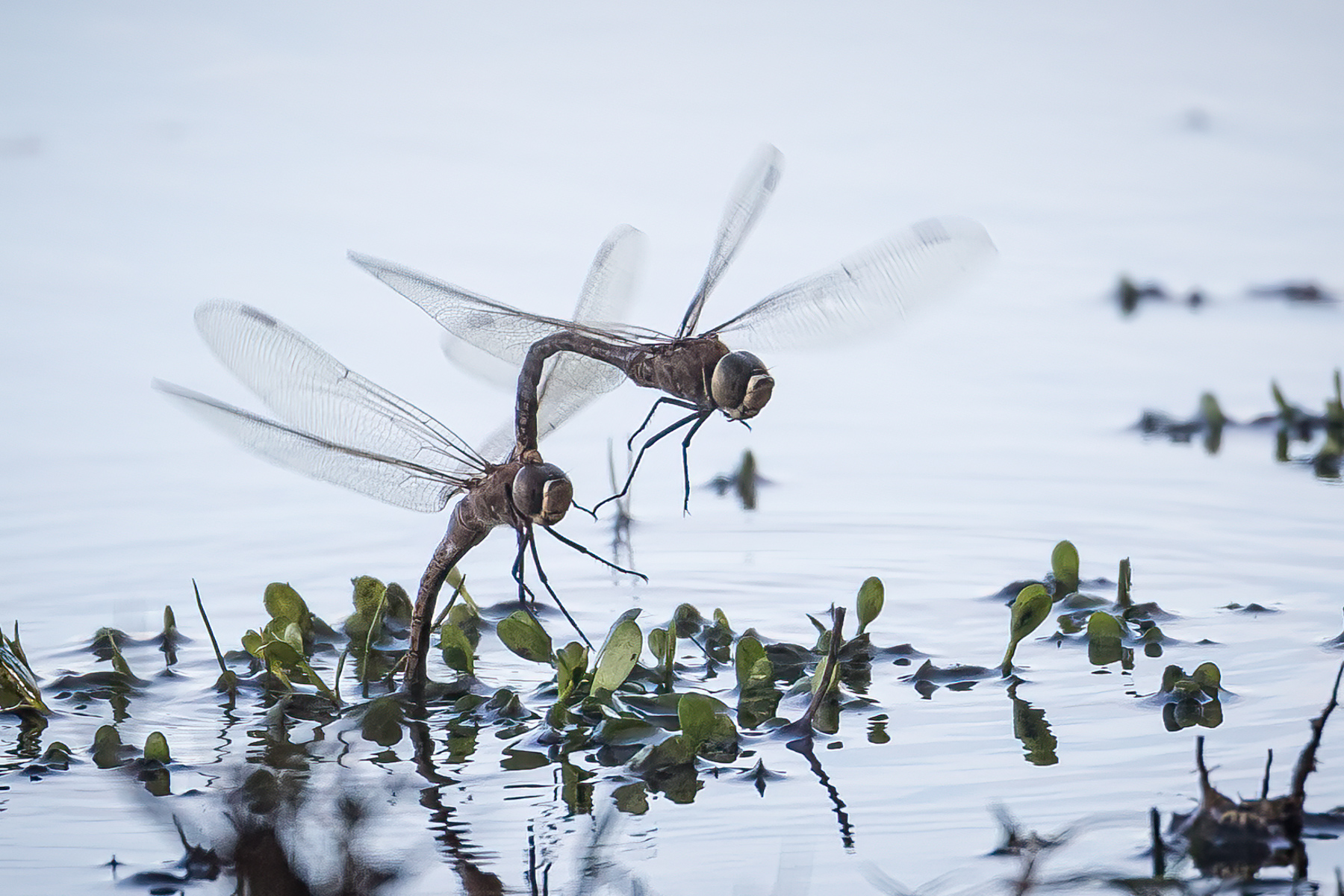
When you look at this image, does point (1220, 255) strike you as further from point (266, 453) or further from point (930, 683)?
point (266, 453)

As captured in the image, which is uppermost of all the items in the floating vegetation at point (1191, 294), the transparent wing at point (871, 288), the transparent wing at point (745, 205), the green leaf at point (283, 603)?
the floating vegetation at point (1191, 294)

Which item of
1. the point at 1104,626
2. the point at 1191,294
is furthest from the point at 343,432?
the point at 1191,294

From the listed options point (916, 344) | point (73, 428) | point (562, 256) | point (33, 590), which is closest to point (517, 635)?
point (33, 590)

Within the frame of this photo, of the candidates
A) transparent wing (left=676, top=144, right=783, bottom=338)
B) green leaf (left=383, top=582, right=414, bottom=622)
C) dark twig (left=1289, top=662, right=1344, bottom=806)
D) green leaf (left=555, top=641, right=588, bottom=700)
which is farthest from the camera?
green leaf (left=383, top=582, right=414, bottom=622)

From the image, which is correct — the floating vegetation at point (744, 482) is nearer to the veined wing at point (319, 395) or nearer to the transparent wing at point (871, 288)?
the veined wing at point (319, 395)

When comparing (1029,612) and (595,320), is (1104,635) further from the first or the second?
(595,320)

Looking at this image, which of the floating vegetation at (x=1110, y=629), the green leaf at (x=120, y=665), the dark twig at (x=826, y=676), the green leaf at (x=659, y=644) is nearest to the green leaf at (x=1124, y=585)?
the floating vegetation at (x=1110, y=629)

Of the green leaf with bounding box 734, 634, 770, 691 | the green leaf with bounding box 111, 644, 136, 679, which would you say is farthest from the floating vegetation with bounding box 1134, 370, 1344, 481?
the green leaf with bounding box 111, 644, 136, 679

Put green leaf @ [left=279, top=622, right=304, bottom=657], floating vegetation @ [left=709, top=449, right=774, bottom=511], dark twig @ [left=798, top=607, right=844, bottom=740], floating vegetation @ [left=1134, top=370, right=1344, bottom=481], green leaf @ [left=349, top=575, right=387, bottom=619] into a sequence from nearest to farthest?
1. dark twig @ [left=798, top=607, right=844, bottom=740]
2. green leaf @ [left=279, top=622, right=304, bottom=657]
3. green leaf @ [left=349, top=575, right=387, bottom=619]
4. floating vegetation @ [left=709, top=449, right=774, bottom=511]
5. floating vegetation @ [left=1134, top=370, right=1344, bottom=481]

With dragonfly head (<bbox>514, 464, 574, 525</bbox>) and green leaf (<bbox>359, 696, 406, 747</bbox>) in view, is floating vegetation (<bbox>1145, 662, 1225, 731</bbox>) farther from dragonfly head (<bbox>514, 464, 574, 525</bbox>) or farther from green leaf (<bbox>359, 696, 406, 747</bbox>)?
green leaf (<bbox>359, 696, 406, 747</bbox>)
